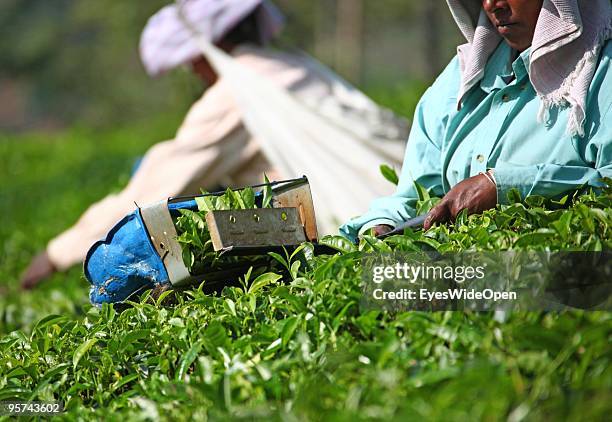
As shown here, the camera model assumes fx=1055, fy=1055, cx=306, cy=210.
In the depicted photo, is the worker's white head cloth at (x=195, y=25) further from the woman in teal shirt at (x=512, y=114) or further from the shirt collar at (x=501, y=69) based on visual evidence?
the shirt collar at (x=501, y=69)

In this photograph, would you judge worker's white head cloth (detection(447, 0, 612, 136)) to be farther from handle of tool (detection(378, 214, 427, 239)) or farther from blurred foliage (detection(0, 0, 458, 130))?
blurred foliage (detection(0, 0, 458, 130))

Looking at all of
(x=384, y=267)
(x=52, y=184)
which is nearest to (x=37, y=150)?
(x=52, y=184)

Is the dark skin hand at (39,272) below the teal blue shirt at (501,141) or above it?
below

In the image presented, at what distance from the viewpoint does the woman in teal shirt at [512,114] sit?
9.19 ft

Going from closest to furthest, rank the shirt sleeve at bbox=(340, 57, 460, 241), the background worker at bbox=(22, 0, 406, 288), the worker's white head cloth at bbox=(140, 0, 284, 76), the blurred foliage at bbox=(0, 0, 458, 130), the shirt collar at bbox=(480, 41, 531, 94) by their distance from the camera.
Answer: the shirt collar at bbox=(480, 41, 531, 94), the shirt sleeve at bbox=(340, 57, 460, 241), the background worker at bbox=(22, 0, 406, 288), the worker's white head cloth at bbox=(140, 0, 284, 76), the blurred foliage at bbox=(0, 0, 458, 130)

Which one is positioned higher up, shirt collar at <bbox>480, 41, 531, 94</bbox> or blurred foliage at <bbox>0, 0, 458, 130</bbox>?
shirt collar at <bbox>480, 41, 531, 94</bbox>

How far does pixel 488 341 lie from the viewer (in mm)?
2031

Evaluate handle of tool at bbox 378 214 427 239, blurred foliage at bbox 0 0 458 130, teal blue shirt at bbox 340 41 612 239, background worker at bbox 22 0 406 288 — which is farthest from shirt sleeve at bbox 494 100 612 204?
blurred foliage at bbox 0 0 458 130

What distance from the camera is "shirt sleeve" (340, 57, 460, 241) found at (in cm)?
313

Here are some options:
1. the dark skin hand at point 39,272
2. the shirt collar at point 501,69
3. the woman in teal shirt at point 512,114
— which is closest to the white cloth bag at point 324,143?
the dark skin hand at point 39,272

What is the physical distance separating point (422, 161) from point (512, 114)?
0.35m

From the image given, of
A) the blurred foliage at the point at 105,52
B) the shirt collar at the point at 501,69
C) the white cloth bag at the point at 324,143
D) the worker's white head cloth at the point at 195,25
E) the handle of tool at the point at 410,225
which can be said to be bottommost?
the blurred foliage at the point at 105,52

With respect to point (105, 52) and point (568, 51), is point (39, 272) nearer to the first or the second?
point (568, 51)

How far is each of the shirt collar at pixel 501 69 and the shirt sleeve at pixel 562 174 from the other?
0.29 m
